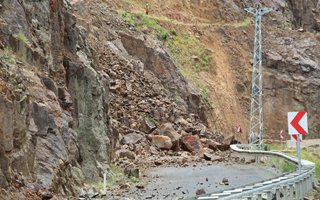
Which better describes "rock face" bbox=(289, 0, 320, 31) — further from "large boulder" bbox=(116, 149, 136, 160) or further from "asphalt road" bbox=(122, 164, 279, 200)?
"large boulder" bbox=(116, 149, 136, 160)

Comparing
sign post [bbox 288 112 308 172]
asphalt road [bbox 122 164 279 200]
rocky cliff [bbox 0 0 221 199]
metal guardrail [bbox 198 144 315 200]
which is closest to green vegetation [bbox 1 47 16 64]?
rocky cliff [bbox 0 0 221 199]

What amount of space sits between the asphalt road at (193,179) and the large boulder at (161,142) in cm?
439

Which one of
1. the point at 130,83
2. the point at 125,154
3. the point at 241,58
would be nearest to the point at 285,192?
the point at 125,154

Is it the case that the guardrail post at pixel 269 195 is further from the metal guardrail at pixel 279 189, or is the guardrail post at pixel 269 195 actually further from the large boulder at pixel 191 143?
the large boulder at pixel 191 143

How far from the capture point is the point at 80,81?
18500mm

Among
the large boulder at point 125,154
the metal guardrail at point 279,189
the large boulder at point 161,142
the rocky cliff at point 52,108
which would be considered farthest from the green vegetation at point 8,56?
the large boulder at point 161,142

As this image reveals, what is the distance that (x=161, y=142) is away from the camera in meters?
28.9

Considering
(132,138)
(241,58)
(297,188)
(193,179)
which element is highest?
(241,58)

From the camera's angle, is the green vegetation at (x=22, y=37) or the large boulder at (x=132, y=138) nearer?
the green vegetation at (x=22, y=37)

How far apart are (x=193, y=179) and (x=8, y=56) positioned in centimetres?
895

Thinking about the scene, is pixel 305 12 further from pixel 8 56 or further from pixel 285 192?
pixel 8 56

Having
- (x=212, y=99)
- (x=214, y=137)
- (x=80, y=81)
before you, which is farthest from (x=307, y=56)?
(x=80, y=81)

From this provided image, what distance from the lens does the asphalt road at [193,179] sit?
15.1 meters

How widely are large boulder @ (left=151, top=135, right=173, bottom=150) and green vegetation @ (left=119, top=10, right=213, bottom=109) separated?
1142cm
